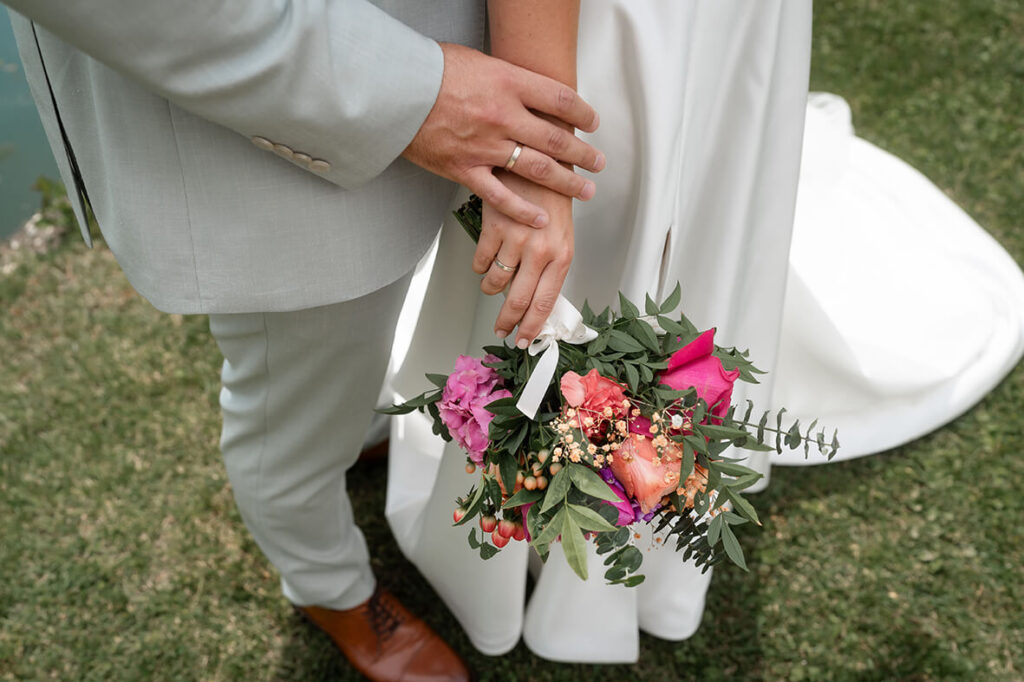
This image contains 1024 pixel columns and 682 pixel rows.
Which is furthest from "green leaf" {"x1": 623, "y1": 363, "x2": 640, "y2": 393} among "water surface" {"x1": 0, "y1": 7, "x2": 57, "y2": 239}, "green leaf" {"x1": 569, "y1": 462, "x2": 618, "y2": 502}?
"water surface" {"x1": 0, "y1": 7, "x2": 57, "y2": 239}

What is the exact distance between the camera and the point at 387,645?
5.61 ft

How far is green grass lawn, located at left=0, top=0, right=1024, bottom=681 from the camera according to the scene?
174cm

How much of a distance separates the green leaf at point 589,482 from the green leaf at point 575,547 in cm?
4

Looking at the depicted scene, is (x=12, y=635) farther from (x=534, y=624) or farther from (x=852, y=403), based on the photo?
(x=852, y=403)

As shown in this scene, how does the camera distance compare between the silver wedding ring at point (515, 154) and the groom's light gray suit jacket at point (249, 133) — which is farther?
the silver wedding ring at point (515, 154)

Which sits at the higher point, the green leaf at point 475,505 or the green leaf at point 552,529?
the green leaf at point 552,529

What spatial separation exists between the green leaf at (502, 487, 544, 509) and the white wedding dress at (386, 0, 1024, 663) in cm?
41

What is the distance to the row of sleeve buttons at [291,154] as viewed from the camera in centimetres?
91

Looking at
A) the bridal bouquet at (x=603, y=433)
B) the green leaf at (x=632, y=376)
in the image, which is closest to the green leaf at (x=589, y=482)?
the bridal bouquet at (x=603, y=433)

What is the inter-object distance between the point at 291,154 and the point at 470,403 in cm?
34

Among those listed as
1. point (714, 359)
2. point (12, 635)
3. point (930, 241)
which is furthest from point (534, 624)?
point (930, 241)

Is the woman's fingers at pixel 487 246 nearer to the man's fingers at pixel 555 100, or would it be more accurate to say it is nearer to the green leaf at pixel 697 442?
the man's fingers at pixel 555 100

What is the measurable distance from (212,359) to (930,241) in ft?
6.31

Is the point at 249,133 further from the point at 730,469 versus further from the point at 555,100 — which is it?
the point at 730,469
